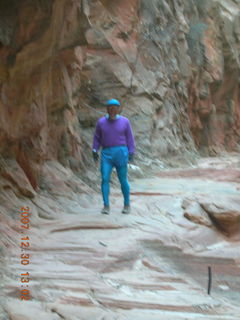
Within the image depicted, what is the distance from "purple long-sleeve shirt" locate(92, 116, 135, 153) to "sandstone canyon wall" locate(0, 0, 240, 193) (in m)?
1.01

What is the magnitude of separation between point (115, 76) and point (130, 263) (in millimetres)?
8824

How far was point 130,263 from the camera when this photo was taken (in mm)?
4973

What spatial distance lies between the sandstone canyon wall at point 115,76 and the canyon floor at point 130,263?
1138 millimetres

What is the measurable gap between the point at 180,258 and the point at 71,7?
3520 mm

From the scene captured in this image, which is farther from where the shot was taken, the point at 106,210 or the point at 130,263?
the point at 106,210

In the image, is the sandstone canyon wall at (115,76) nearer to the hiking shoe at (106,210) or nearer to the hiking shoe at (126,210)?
the hiking shoe at (106,210)

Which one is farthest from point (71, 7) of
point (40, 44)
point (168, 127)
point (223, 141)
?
point (223, 141)

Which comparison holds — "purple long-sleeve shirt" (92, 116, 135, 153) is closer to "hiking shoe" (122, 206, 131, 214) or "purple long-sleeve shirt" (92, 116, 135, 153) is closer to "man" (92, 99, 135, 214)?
"man" (92, 99, 135, 214)

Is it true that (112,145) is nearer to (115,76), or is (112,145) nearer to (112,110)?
(112,110)
